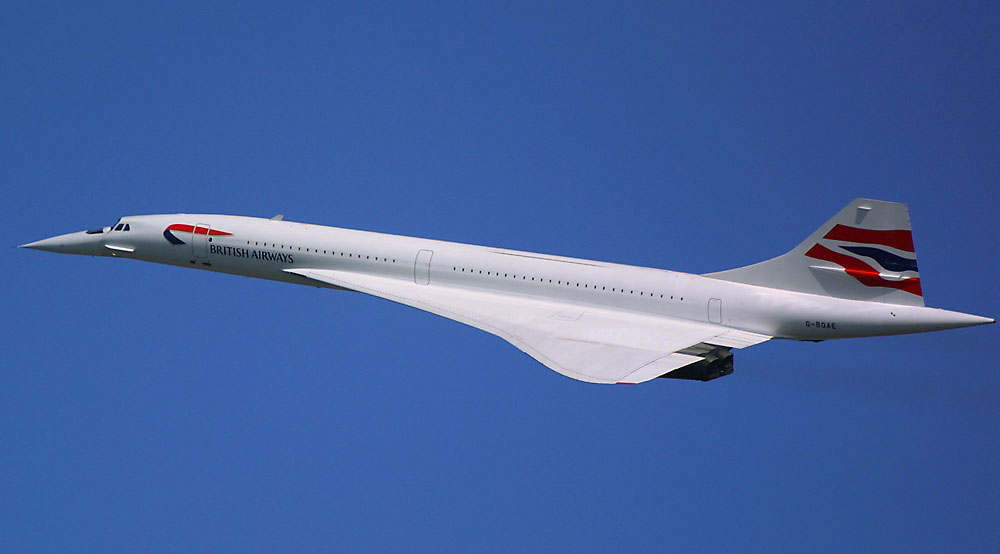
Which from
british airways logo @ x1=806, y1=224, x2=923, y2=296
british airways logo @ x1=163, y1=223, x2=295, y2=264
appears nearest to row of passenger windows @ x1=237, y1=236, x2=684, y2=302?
british airways logo @ x1=163, y1=223, x2=295, y2=264

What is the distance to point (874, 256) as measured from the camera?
23.4m

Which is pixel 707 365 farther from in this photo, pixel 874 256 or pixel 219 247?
pixel 219 247

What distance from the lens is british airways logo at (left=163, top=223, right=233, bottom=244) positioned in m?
27.4

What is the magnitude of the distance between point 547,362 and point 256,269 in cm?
710

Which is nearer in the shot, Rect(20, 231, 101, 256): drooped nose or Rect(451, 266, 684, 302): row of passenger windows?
Rect(451, 266, 684, 302): row of passenger windows

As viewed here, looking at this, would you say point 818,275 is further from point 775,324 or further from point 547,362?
point 547,362

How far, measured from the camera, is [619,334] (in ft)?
77.8

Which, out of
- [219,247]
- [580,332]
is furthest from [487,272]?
[219,247]

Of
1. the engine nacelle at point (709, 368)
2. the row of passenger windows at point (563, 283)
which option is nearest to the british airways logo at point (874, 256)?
the engine nacelle at point (709, 368)

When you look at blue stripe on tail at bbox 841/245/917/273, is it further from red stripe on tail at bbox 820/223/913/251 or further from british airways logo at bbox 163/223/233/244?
british airways logo at bbox 163/223/233/244

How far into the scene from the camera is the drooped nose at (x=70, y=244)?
28.5m

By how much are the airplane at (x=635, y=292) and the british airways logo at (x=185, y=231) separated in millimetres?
754

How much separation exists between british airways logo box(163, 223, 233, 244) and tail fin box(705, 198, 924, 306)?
1030cm

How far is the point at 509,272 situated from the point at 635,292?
228 centimetres
